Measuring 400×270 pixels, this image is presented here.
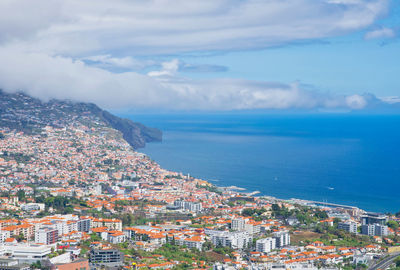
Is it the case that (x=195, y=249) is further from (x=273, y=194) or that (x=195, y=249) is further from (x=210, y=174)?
(x=210, y=174)

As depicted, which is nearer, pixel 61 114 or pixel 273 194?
pixel 273 194

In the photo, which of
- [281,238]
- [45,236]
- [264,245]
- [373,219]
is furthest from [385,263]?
[45,236]

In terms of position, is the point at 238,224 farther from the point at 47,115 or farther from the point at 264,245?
the point at 47,115

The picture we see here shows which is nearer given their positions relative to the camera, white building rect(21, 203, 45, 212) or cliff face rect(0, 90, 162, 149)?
white building rect(21, 203, 45, 212)

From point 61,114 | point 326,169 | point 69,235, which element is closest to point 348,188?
point 326,169

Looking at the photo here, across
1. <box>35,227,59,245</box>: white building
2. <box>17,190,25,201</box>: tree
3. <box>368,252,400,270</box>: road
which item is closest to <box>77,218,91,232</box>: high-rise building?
<box>35,227,59,245</box>: white building

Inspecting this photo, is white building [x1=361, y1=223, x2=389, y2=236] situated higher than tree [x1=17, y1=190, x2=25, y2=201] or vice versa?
tree [x1=17, y1=190, x2=25, y2=201]

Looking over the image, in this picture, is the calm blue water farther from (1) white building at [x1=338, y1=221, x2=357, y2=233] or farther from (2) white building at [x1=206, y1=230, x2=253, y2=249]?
(2) white building at [x1=206, y1=230, x2=253, y2=249]
